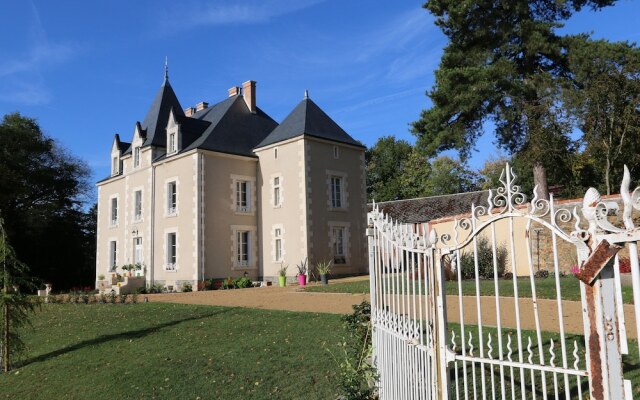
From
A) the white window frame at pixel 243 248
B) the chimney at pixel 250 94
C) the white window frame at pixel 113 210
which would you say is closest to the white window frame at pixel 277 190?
the white window frame at pixel 243 248

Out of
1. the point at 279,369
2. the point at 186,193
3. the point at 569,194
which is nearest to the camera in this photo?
the point at 279,369

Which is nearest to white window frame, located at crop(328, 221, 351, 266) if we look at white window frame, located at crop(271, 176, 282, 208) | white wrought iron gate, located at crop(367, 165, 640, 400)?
white window frame, located at crop(271, 176, 282, 208)

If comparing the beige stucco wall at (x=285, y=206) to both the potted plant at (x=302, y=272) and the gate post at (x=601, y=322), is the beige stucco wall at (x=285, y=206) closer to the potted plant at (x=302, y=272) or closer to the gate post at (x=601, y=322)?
the potted plant at (x=302, y=272)

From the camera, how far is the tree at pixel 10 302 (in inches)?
359

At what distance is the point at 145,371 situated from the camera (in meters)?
7.30

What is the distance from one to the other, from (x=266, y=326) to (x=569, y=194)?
24.5m

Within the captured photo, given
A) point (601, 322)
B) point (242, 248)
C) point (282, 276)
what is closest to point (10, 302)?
point (601, 322)

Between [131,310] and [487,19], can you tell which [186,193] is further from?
[487,19]

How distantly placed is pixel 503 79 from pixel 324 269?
993 centimetres

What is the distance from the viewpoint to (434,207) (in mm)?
32312

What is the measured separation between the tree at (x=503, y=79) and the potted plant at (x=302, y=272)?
7.03 m

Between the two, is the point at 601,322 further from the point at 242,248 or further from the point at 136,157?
the point at 136,157

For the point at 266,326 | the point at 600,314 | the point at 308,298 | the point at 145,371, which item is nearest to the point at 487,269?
the point at 308,298

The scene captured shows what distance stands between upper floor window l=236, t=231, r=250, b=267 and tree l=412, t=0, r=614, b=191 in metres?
8.91
